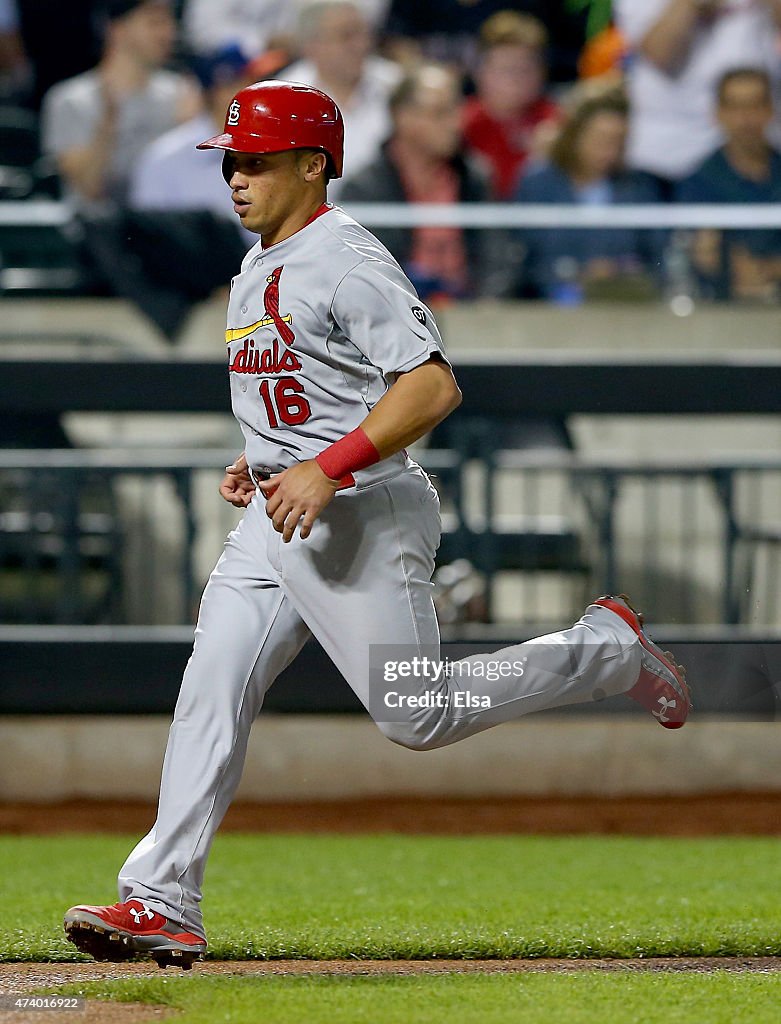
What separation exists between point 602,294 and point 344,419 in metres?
4.24

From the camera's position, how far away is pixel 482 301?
23.1ft

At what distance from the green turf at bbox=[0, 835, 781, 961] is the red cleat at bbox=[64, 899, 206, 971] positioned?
0.41 metres

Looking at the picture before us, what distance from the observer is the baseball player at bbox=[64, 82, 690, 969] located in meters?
2.90

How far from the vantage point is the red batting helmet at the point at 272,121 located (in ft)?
9.56

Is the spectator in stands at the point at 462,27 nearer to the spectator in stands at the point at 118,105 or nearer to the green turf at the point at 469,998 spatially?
the spectator in stands at the point at 118,105

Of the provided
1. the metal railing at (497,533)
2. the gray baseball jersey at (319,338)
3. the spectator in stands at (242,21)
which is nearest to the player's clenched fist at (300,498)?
the gray baseball jersey at (319,338)

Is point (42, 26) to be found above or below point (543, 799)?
above

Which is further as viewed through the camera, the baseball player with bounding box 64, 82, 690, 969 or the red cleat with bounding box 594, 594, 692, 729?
the red cleat with bounding box 594, 594, 692, 729

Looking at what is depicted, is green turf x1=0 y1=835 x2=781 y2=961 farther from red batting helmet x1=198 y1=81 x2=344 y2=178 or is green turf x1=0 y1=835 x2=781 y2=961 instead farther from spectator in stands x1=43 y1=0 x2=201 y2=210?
spectator in stands x1=43 y1=0 x2=201 y2=210

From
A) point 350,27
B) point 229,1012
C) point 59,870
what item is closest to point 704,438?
point 350,27

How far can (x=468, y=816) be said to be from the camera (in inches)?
235

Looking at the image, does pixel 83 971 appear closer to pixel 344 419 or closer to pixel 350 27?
pixel 344 419

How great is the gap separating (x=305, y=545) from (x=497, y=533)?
11.3ft

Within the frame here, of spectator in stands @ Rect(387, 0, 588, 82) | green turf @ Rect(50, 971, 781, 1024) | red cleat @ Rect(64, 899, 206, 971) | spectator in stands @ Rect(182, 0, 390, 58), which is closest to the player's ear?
red cleat @ Rect(64, 899, 206, 971)
